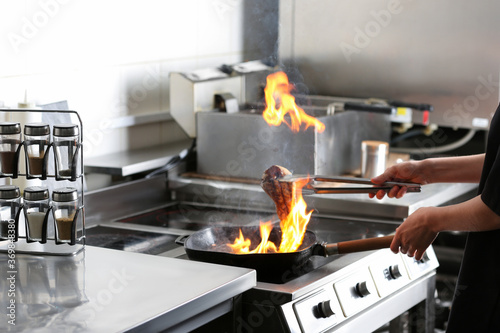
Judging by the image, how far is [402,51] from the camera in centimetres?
281

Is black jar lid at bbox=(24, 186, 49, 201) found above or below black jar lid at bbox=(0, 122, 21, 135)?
below

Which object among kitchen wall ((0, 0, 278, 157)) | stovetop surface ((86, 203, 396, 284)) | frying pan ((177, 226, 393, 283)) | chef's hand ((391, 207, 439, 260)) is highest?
kitchen wall ((0, 0, 278, 157))

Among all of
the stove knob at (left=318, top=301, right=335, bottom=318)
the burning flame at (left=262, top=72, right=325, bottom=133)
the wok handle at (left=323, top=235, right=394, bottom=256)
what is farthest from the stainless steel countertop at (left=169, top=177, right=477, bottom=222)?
the stove knob at (left=318, top=301, right=335, bottom=318)

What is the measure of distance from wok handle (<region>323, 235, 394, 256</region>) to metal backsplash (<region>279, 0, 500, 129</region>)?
1114 mm

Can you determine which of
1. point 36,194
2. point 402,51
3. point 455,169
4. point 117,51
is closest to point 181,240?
point 36,194

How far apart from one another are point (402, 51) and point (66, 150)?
61.0 inches

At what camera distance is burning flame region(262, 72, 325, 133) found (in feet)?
7.62

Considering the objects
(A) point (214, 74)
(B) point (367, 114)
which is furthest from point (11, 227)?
(B) point (367, 114)

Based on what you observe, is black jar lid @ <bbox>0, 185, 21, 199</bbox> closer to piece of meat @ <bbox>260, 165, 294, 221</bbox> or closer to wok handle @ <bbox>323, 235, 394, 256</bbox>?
piece of meat @ <bbox>260, 165, 294, 221</bbox>

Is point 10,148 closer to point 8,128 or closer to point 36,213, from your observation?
point 8,128

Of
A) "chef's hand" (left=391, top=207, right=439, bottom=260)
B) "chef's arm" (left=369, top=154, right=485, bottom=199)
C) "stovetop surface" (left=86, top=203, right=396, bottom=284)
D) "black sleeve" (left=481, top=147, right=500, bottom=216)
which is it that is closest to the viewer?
"black sleeve" (left=481, top=147, right=500, bottom=216)

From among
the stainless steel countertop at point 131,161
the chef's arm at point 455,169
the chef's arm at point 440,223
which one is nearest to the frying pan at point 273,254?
the chef's arm at point 440,223

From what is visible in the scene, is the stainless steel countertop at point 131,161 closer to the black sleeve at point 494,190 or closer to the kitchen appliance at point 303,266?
the kitchen appliance at point 303,266

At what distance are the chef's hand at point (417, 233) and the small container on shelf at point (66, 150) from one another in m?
0.74
